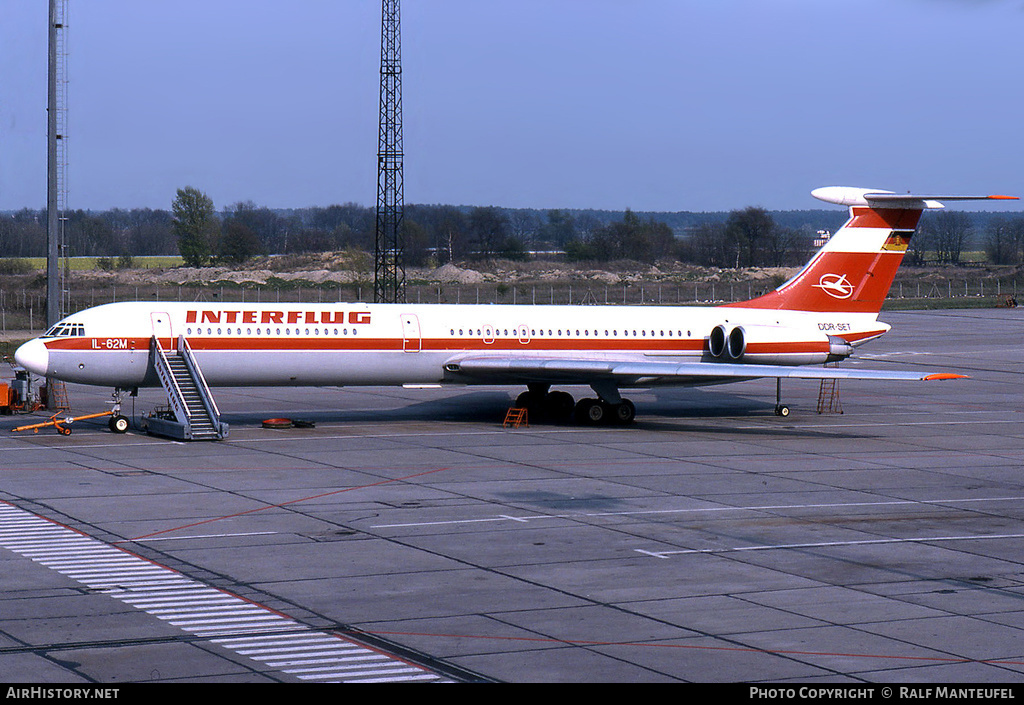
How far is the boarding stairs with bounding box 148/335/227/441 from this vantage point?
3003 cm

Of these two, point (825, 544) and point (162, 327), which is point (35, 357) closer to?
point (162, 327)

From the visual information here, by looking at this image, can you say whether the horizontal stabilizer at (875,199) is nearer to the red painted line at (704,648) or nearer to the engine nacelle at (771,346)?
the engine nacelle at (771,346)

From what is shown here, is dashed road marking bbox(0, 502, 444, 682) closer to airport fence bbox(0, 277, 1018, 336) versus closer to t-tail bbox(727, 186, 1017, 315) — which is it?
t-tail bbox(727, 186, 1017, 315)

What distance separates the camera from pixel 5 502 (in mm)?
21953

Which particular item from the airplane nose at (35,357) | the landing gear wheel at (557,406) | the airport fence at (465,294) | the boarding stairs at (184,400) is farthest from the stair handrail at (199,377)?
the airport fence at (465,294)

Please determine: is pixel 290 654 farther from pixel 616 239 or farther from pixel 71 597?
pixel 616 239

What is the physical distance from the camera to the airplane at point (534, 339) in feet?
104

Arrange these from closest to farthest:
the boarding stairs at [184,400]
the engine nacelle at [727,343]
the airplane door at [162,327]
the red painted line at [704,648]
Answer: the red painted line at [704,648] → the boarding stairs at [184,400] → the airplane door at [162,327] → the engine nacelle at [727,343]

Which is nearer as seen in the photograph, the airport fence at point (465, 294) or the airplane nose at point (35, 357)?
the airplane nose at point (35, 357)

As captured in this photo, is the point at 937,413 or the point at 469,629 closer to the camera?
the point at 469,629

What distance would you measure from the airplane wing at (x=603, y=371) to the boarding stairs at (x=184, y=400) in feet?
22.1

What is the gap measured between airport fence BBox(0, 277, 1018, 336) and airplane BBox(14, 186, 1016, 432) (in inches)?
1532
